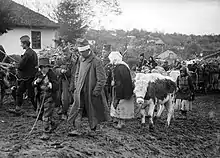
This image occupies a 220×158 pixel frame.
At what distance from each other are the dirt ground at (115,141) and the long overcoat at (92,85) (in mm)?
533

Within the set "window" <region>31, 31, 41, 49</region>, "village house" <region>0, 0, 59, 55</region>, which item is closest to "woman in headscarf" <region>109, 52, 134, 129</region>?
"village house" <region>0, 0, 59, 55</region>

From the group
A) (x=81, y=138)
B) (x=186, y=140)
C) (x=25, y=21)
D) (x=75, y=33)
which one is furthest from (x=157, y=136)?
(x=25, y=21)

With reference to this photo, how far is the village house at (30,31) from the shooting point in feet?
103

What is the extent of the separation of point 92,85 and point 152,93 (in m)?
2.41

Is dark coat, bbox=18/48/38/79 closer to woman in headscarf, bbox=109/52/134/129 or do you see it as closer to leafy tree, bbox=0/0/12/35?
woman in headscarf, bbox=109/52/134/129

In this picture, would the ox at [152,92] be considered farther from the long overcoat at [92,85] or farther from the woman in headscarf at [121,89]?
the long overcoat at [92,85]

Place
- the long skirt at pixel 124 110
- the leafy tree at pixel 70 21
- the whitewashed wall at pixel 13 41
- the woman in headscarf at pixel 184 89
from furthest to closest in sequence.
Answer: the leafy tree at pixel 70 21 → the whitewashed wall at pixel 13 41 → the woman in headscarf at pixel 184 89 → the long skirt at pixel 124 110

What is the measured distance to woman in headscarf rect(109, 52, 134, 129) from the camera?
859cm

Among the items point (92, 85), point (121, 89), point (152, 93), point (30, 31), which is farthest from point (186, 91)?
point (30, 31)

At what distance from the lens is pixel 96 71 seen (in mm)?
7098

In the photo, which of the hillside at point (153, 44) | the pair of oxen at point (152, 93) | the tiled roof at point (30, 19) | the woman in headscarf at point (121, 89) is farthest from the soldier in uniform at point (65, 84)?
the tiled roof at point (30, 19)

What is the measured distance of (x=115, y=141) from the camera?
7.57 metres

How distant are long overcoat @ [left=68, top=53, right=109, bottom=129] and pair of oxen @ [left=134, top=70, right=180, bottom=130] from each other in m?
1.53

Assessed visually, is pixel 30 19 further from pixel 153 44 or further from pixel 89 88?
pixel 89 88
